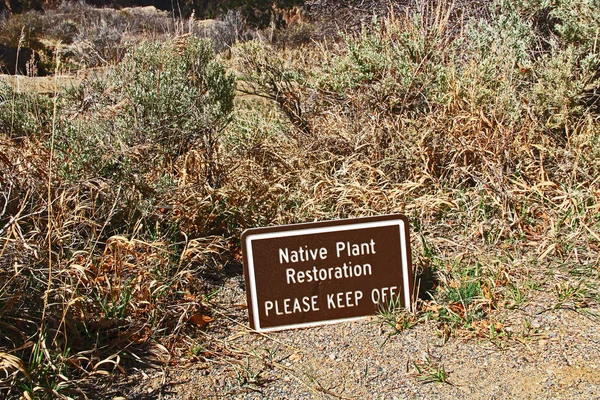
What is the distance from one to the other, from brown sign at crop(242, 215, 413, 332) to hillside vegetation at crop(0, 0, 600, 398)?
0.24 metres

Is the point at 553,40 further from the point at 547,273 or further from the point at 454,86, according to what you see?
the point at 547,273

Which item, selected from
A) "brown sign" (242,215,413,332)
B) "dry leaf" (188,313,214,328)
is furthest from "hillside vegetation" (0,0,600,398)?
"brown sign" (242,215,413,332)

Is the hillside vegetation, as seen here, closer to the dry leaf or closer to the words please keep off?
the dry leaf

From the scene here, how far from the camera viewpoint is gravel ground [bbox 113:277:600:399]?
2672 millimetres

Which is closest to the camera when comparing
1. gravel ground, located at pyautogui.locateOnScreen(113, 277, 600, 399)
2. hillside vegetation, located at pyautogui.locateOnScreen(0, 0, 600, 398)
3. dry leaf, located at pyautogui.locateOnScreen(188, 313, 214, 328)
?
gravel ground, located at pyautogui.locateOnScreen(113, 277, 600, 399)

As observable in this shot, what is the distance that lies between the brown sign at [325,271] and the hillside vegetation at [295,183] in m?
0.24

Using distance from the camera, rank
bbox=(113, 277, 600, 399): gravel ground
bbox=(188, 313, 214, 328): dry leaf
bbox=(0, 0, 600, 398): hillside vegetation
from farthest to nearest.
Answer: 1. bbox=(188, 313, 214, 328): dry leaf
2. bbox=(0, 0, 600, 398): hillside vegetation
3. bbox=(113, 277, 600, 399): gravel ground

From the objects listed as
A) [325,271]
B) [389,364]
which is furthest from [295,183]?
[389,364]

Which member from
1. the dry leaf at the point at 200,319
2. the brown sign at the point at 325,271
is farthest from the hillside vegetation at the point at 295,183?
the brown sign at the point at 325,271

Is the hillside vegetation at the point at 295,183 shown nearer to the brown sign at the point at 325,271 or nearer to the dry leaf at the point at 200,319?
the dry leaf at the point at 200,319

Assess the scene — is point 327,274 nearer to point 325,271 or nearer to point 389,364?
point 325,271

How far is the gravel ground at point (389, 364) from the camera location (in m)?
2.67

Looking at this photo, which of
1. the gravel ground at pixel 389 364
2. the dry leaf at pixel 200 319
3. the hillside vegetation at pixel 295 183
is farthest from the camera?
the dry leaf at pixel 200 319

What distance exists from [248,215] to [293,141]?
126 centimetres
